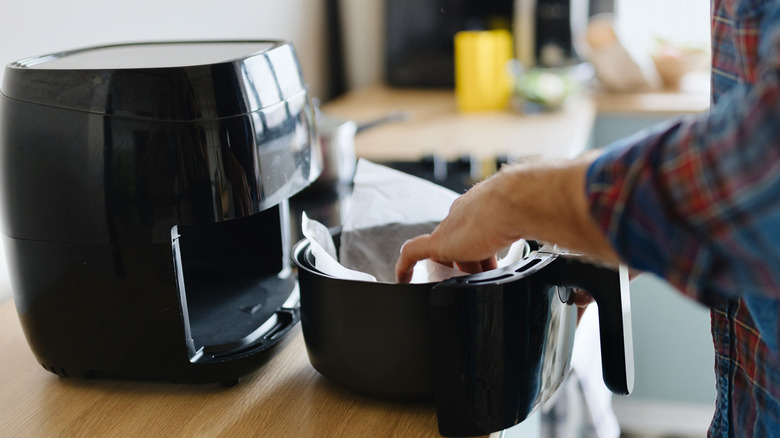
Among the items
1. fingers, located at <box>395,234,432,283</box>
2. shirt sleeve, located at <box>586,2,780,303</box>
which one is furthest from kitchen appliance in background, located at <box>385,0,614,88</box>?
shirt sleeve, located at <box>586,2,780,303</box>

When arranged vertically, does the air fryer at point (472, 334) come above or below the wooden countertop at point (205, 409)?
above

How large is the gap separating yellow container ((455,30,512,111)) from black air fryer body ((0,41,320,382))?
1.21 m

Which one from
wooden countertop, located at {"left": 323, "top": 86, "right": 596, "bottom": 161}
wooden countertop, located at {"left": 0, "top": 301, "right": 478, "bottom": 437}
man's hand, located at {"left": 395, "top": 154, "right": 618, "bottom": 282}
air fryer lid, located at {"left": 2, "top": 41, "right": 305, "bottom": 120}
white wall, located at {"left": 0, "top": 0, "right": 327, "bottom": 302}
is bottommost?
wooden countertop, located at {"left": 0, "top": 301, "right": 478, "bottom": 437}

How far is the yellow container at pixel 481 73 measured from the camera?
6.26 feet

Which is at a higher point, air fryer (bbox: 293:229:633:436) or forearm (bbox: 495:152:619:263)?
forearm (bbox: 495:152:619:263)

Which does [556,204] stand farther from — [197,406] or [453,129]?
[453,129]

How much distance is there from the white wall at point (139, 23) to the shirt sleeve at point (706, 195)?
31.1 inches

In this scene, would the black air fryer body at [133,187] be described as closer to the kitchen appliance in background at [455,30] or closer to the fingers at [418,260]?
the fingers at [418,260]

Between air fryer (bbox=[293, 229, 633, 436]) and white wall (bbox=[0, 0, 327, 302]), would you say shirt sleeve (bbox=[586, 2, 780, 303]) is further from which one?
white wall (bbox=[0, 0, 327, 302])

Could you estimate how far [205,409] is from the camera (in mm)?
706

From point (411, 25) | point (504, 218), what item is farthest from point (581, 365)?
point (411, 25)


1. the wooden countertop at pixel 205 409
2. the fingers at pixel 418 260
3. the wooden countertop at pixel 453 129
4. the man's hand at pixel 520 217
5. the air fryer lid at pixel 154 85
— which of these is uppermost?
the air fryer lid at pixel 154 85

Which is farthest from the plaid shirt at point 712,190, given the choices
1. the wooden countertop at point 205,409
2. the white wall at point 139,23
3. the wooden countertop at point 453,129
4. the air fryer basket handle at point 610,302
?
the wooden countertop at point 453,129

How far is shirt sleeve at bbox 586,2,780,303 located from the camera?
424mm
